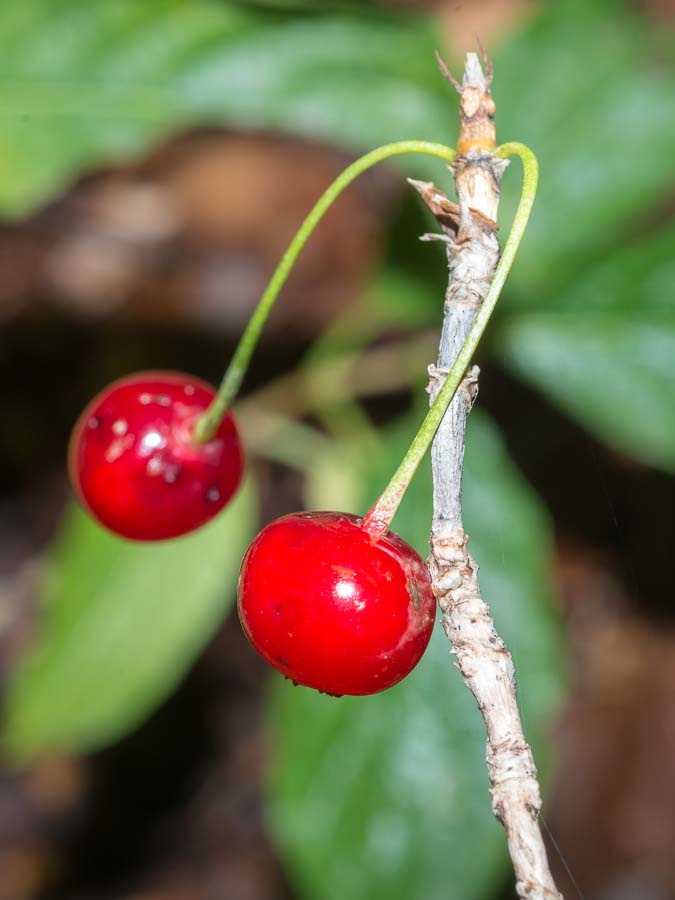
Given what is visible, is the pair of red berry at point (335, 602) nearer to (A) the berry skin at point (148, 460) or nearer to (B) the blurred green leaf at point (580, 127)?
(A) the berry skin at point (148, 460)

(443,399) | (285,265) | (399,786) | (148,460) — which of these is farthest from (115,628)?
(443,399)

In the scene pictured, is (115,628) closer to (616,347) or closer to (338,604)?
(616,347)

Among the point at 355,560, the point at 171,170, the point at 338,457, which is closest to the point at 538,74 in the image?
the point at 338,457

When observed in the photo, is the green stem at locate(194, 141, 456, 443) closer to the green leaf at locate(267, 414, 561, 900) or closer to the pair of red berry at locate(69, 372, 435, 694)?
the pair of red berry at locate(69, 372, 435, 694)

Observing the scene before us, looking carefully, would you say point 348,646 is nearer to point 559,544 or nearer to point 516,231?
point 516,231

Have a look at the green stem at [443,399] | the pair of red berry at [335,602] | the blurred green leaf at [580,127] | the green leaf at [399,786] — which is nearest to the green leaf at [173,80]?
the blurred green leaf at [580,127]

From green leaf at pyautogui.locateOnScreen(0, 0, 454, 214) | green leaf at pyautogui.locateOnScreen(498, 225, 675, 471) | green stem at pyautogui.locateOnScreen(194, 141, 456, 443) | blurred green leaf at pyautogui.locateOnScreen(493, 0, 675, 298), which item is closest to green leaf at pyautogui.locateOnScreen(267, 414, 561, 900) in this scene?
green leaf at pyautogui.locateOnScreen(498, 225, 675, 471)
